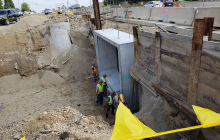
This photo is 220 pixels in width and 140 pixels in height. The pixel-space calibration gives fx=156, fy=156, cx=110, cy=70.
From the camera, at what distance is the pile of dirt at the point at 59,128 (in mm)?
5520

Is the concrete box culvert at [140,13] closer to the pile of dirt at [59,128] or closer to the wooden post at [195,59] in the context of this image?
the wooden post at [195,59]

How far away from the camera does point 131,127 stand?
11.1ft

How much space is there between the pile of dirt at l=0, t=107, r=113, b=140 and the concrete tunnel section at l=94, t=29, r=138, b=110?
2830 mm

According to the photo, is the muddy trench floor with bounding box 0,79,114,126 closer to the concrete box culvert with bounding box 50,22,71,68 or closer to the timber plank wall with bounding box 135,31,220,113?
the concrete box culvert with bounding box 50,22,71,68

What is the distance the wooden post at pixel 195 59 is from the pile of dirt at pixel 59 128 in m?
3.32

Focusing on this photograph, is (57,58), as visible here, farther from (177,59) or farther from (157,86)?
(177,59)

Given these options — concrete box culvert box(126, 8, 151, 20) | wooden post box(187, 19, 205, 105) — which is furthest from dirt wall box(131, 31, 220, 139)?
concrete box culvert box(126, 8, 151, 20)

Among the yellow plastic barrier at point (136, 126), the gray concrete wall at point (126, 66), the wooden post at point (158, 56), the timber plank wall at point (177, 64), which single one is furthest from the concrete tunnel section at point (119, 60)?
the yellow plastic barrier at point (136, 126)

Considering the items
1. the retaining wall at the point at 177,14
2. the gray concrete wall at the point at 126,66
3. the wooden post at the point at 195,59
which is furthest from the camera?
the gray concrete wall at the point at 126,66

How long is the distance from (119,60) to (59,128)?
438cm

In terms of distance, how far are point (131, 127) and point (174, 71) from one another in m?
3.09

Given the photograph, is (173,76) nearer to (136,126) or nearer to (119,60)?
(136,126)

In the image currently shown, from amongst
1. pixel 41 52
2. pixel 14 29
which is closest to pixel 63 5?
pixel 14 29

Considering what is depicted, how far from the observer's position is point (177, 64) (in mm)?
5359
